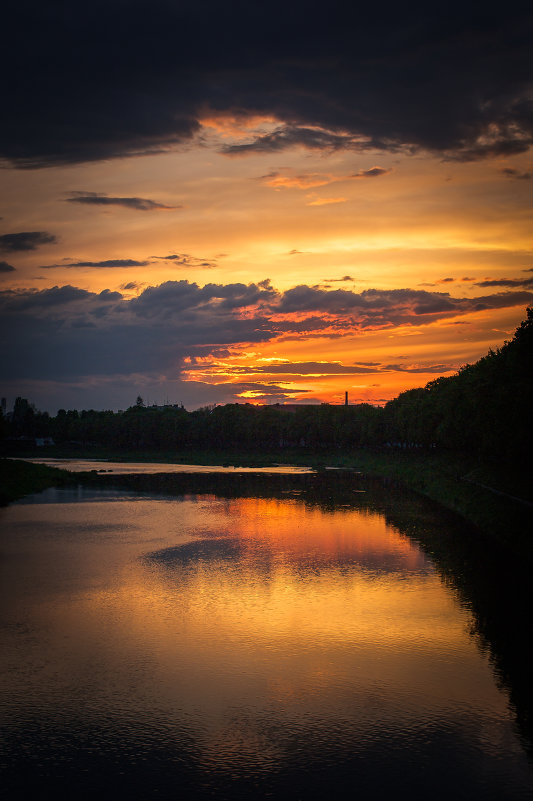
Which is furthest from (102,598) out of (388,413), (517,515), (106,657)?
(388,413)

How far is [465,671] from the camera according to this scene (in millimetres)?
22359

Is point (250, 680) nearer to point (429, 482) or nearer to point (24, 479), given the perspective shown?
point (429, 482)

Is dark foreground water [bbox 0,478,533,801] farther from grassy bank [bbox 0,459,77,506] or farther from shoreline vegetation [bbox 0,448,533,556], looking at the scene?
grassy bank [bbox 0,459,77,506]

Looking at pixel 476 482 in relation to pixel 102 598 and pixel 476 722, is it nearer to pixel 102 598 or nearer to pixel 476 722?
pixel 102 598

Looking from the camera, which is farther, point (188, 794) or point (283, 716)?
point (283, 716)

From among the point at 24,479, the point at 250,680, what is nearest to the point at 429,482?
the point at 24,479

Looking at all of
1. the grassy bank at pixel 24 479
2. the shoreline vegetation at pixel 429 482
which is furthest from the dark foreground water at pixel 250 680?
the grassy bank at pixel 24 479

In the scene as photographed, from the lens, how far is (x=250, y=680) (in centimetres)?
2127

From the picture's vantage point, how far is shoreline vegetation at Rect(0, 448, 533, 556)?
169 ft

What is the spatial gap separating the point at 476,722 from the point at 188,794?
24.6 feet

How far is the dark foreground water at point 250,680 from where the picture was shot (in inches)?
618

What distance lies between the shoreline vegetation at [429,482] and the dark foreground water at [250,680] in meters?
11.2

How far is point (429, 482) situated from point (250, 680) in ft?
231

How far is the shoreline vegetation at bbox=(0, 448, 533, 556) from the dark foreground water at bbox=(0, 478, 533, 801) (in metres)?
A: 11.2
